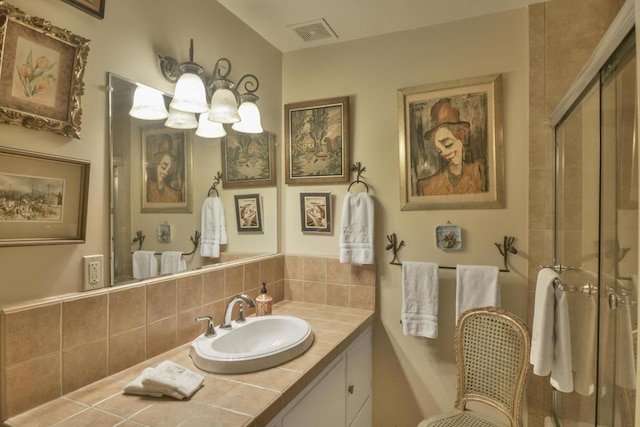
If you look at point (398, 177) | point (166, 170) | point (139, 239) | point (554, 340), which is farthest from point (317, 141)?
point (554, 340)

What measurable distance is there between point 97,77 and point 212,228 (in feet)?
2.84

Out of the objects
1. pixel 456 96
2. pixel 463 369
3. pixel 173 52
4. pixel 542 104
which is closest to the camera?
pixel 173 52

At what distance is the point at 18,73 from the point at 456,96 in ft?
6.40

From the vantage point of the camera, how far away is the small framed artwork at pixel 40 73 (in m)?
1.03

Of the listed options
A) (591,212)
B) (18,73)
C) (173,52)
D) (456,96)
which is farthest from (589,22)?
(18,73)

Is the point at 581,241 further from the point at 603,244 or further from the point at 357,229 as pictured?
the point at 357,229

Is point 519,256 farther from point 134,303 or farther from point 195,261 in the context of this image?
point 134,303

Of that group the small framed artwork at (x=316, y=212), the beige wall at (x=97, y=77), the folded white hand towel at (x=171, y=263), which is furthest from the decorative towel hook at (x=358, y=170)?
the folded white hand towel at (x=171, y=263)

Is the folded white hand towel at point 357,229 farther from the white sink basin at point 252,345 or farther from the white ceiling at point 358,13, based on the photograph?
the white ceiling at point 358,13

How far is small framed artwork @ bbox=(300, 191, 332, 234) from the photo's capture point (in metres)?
2.30

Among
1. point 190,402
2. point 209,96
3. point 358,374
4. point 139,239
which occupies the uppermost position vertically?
point 209,96

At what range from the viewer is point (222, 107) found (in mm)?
1650

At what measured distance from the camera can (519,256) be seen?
75.0 inches

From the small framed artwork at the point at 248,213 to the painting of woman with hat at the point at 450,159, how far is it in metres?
0.99
